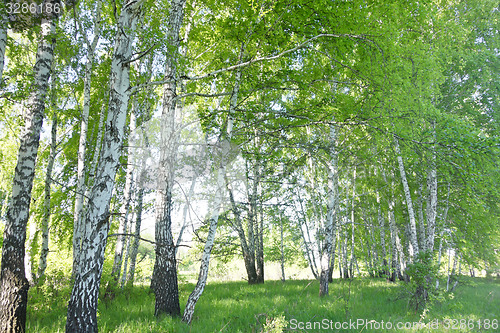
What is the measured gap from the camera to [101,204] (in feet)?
11.4

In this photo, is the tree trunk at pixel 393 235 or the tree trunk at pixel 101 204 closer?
the tree trunk at pixel 101 204

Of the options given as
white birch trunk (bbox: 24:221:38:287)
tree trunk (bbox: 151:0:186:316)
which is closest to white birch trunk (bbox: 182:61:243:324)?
tree trunk (bbox: 151:0:186:316)

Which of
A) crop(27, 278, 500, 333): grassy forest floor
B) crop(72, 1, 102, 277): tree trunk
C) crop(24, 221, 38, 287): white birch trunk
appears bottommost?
crop(27, 278, 500, 333): grassy forest floor

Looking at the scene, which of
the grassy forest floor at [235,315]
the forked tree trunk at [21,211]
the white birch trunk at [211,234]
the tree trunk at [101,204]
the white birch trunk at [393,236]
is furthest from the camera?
the white birch trunk at [393,236]

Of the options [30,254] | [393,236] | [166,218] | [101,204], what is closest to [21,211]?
[101,204]

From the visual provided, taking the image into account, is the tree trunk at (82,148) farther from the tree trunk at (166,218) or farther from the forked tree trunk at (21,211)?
the tree trunk at (166,218)

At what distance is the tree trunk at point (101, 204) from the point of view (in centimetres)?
335

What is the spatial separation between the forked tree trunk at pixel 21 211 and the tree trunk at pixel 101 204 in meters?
1.45

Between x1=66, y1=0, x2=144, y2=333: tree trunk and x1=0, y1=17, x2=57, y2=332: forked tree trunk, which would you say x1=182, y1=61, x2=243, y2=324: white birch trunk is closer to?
x1=66, y1=0, x2=144, y2=333: tree trunk

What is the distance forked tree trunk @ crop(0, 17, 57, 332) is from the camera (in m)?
4.01

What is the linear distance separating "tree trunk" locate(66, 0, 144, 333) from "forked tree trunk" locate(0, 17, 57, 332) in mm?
1445

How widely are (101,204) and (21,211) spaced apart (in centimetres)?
187

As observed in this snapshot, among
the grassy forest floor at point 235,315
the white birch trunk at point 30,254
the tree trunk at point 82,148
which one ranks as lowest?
the grassy forest floor at point 235,315

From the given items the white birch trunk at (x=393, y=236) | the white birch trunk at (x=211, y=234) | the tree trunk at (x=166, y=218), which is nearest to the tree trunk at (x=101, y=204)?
the tree trunk at (x=166, y=218)
